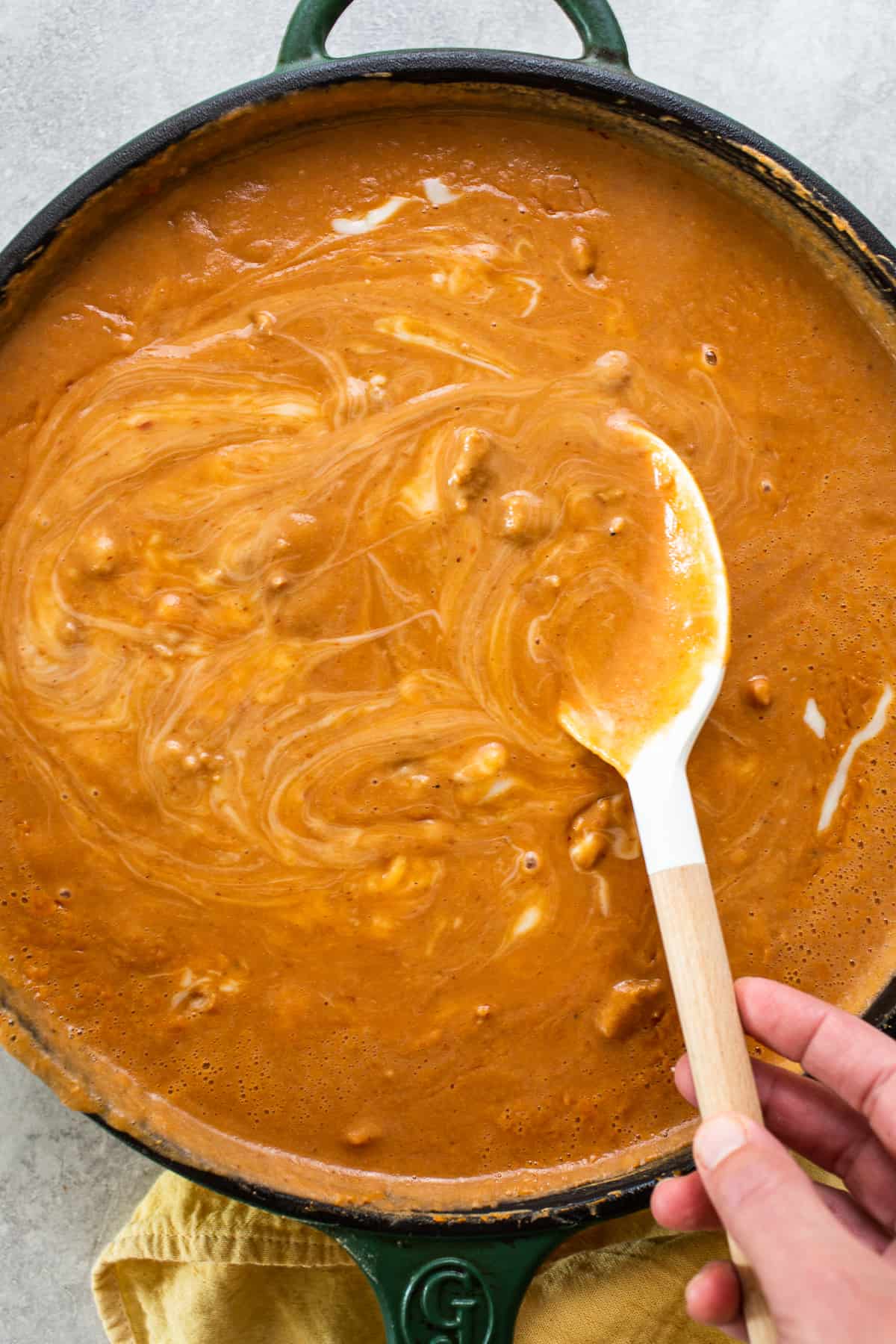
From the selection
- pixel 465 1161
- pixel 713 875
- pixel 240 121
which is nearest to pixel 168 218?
pixel 240 121

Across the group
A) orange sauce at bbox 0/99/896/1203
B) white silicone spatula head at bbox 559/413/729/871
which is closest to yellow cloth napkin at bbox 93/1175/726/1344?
orange sauce at bbox 0/99/896/1203

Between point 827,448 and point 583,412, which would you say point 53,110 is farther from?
point 827,448

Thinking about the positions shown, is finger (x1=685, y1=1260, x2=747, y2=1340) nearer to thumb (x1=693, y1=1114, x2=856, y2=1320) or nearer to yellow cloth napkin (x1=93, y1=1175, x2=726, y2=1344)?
thumb (x1=693, y1=1114, x2=856, y2=1320)

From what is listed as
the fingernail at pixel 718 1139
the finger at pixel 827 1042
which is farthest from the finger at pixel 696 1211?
the fingernail at pixel 718 1139

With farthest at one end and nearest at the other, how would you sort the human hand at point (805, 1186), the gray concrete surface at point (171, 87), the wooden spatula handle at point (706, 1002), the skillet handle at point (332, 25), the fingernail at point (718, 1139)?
the gray concrete surface at point (171, 87) < the skillet handle at point (332, 25) < the wooden spatula handle at point (706, 1002) < the fingernail at point (718, 1139) < the human hand at point (805, 1186)

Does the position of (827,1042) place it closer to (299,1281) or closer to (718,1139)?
(718,1139)

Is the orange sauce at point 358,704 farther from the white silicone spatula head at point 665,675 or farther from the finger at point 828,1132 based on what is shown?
the finger at point 828,1132

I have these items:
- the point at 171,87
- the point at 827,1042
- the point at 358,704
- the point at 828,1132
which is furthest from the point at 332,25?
the point at 828,1132

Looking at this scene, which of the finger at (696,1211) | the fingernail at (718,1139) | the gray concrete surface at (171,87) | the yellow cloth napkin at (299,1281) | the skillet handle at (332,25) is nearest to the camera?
the fingernail at (718,1139)
